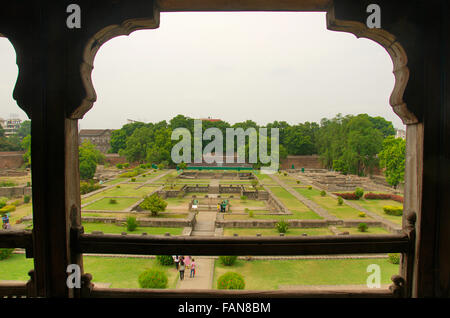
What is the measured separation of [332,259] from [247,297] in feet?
27.3

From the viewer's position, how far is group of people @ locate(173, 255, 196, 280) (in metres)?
7.94

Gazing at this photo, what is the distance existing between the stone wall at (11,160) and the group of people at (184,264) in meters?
28.6

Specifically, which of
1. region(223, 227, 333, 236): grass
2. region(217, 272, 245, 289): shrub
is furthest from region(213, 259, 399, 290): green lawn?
region(223, 227, 333, 236): grass

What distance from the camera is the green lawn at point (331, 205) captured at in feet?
49.1

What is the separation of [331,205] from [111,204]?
42.9 ft

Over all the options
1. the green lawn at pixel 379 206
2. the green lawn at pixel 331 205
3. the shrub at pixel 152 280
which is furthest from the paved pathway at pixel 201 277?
the green lawn at pixel 379 206

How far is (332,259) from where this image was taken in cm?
927

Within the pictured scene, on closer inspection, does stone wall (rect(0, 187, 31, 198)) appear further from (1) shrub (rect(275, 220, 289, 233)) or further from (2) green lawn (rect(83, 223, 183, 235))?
(1) shrub (rect(275, 220, 289, 233))

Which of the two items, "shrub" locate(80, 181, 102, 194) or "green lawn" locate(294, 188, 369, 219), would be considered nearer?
"green lawn" locate(294, 188, 369, 219)

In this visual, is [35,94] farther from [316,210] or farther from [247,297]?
[316,210]

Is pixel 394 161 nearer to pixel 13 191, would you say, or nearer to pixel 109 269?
pixel 109 269

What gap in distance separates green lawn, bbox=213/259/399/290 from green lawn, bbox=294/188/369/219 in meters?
5.61

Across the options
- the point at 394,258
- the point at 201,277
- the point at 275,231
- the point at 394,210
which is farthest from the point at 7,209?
the point at 394,210
